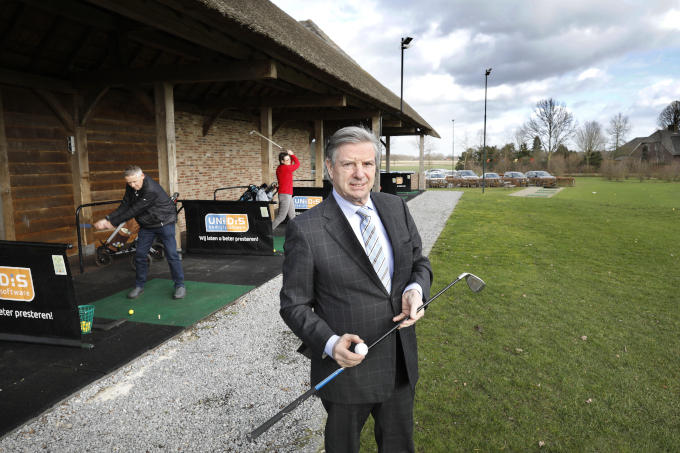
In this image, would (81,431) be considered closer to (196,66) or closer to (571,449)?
(571,449)

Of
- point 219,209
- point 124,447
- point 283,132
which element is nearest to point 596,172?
point 283,132

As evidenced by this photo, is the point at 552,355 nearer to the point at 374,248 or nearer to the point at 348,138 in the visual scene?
the point at 374,248

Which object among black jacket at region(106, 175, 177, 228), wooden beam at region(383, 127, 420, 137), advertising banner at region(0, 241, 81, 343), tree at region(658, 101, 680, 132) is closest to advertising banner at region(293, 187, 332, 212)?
black jacket at region(106, 175, 177, 228)

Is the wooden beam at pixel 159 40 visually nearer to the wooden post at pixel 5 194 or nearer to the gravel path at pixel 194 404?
the wooden post at pixel 5 194

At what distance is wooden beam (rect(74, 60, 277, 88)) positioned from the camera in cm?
753

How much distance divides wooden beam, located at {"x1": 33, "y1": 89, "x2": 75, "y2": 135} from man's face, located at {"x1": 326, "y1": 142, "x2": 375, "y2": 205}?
854 cm

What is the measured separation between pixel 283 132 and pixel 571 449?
16.7 metres

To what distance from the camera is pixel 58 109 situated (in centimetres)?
831

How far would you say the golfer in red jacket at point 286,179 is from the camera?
31.6ft

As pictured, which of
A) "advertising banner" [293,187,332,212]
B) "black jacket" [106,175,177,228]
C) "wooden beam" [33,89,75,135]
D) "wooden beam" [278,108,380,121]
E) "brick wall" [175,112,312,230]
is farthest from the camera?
"wooden beam" [278,108,380,121]

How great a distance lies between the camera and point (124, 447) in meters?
3.04

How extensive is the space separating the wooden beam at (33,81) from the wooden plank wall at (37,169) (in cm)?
25

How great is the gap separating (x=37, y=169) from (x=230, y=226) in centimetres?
374

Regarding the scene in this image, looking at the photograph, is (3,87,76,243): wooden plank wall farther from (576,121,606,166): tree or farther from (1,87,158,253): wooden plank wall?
(576,121,606,166): tree
